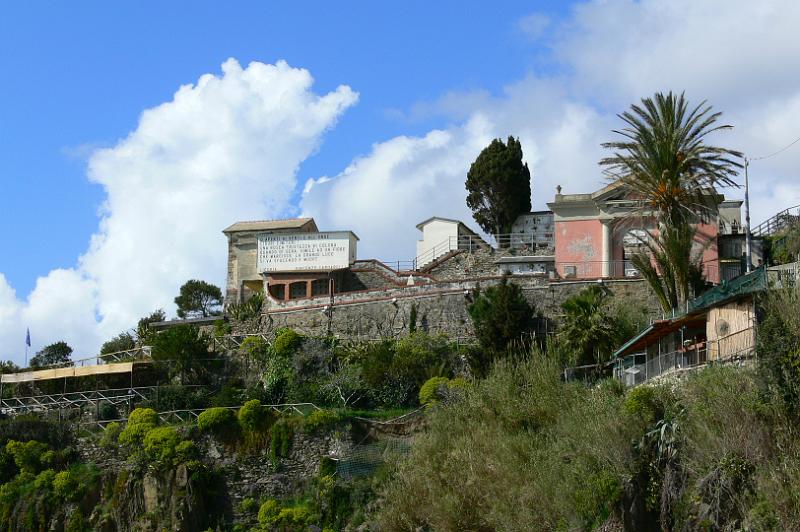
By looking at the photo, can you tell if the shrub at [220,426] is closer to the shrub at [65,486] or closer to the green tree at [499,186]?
the shrub at [65,486]

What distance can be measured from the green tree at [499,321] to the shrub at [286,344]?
24.0ft

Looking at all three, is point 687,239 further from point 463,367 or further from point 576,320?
point 463,367

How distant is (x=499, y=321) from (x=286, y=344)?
9.11 meters

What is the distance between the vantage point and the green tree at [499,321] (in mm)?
41688

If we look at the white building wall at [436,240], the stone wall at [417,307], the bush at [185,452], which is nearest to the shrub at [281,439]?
the bush at [185,452]

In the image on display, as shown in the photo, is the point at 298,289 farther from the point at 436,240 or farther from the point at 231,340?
the point at 436,240

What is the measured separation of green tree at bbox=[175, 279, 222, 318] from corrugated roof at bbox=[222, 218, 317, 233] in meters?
15.2

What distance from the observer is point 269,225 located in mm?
59406

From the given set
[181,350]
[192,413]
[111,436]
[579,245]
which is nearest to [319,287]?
[181,350]

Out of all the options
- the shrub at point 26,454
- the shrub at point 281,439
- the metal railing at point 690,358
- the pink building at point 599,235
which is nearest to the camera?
the metal railing at point 690,358

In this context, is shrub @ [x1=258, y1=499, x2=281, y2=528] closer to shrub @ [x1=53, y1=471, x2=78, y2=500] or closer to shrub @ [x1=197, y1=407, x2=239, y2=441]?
shrub @ [x1=197, y1=407, x2=239, y2=441]

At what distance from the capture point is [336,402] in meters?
43.2

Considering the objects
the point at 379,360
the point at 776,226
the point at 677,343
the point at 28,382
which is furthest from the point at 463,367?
the point at 28,382

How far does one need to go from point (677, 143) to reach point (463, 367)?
1250 cm
